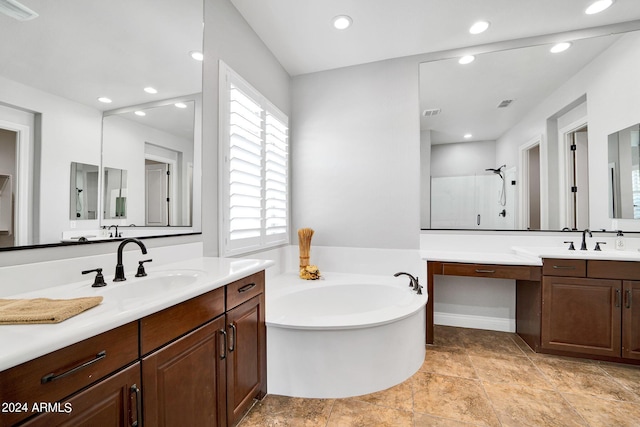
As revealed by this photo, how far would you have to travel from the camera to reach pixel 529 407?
5.61 feet

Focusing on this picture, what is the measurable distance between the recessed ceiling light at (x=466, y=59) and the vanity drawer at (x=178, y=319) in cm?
298

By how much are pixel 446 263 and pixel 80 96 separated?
2.77 meters

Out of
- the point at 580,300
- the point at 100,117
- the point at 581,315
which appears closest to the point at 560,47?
the point at 580,300

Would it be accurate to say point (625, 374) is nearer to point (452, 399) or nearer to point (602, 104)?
point (452, 399)

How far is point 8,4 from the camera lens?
1.01 meters

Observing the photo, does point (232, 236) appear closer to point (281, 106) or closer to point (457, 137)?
point (281, 106)

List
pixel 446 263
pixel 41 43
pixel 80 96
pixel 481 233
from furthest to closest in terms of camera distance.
Result: 1. pixel 481 233
2. pixel 446 263
3. pixel 80 96
4. pixel 41 43

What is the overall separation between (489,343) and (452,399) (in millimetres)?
1072

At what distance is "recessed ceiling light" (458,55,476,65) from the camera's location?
2691 mm

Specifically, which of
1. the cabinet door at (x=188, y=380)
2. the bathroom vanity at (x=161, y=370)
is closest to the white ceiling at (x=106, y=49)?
the bathroom vanity at (x=161, y=370)

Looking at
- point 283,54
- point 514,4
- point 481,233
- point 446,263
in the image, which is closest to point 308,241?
point 446,263

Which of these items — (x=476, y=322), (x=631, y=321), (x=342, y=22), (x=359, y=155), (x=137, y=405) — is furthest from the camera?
(x=359, y=155)

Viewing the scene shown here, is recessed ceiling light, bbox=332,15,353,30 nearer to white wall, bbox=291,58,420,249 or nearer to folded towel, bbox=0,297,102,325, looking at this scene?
white wall, bbox=291,58,420,249

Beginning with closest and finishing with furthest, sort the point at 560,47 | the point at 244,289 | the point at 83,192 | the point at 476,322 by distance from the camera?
the point at 83,192
the point at 244,289
the point at 560,47
the point at 476,322
